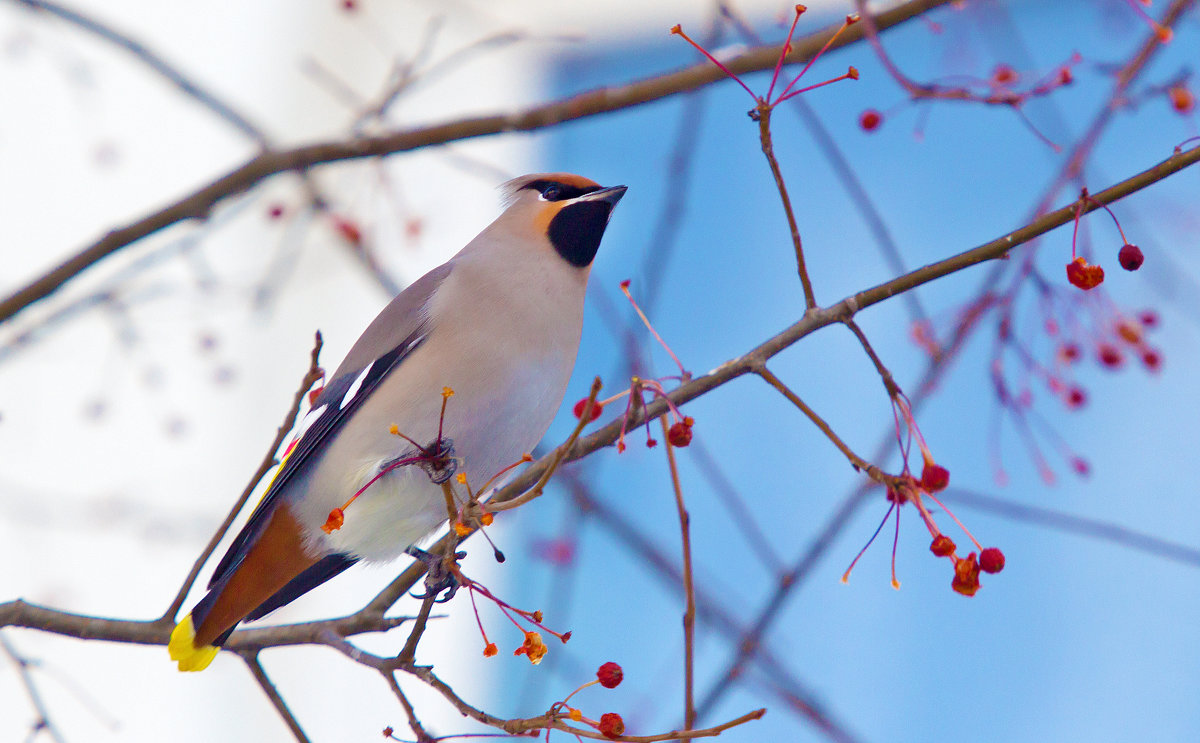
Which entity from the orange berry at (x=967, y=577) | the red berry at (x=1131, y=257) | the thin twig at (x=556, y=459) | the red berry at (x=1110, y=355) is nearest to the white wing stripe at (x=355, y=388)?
the thin twig at (x=556, y=459)

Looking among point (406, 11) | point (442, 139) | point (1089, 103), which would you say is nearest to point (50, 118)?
point (406, 11)

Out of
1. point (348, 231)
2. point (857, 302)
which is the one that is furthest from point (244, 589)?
point (857, 302)

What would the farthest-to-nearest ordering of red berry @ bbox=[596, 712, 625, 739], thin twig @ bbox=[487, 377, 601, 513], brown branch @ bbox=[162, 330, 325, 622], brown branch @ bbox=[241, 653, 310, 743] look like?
brown branch @ bbox=[241, 653, 310, 743]
brown branch @ bbox=[162, 330, 325, 622]
red berry @ bbox=[596, 712, 625, 739]
thin twig @ bbox=[487, 377, 601, 513]

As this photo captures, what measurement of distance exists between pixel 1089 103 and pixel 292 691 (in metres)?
4.33

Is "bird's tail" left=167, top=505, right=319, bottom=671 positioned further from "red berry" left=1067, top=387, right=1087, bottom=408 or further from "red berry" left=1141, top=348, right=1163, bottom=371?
"red berry" left=1141, top=348, right=1163, bottom=371

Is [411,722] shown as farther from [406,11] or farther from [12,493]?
[406,11]

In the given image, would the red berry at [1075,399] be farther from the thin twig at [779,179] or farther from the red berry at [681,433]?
the red berry at [681,433]

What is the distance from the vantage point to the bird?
1976 mm

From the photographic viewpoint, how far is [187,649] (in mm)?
1906

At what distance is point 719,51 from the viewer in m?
2.22

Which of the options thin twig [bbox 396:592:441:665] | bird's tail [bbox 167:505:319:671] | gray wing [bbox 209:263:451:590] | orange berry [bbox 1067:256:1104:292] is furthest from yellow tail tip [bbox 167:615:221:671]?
orange berry [bbox 1067:256:1104:292]

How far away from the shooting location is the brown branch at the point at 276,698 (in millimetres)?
1680

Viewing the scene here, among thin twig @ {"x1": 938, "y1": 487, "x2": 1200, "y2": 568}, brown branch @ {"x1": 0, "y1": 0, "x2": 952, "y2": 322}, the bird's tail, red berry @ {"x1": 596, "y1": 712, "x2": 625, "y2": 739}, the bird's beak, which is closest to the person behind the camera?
red berry @ {"x1": 596, "y1": 712, "x2": 625, "y2": 739}

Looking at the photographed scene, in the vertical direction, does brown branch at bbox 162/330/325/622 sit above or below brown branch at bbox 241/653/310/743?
above
